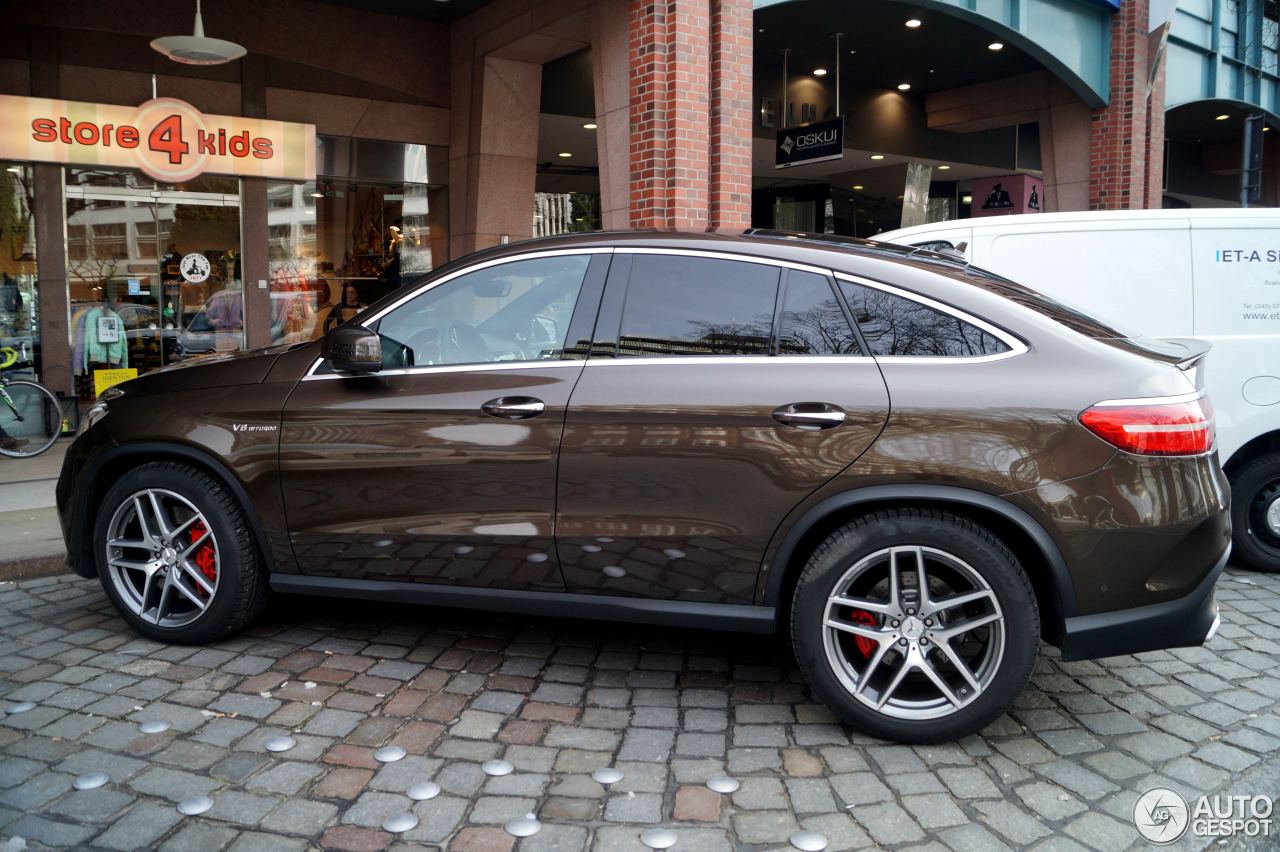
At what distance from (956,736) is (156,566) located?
11.3 ft

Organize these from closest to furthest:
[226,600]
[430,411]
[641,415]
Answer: [641,415] < [430,411] < [226,600]

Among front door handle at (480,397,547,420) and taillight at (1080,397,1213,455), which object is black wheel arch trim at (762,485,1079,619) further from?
front door handle at (480,397,547,420)

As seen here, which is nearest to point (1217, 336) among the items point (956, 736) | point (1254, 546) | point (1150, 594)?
point (1254, 546)

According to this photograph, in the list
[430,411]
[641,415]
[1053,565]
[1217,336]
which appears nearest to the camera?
[1053,565]

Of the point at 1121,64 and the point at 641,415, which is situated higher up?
the point at 1121,64

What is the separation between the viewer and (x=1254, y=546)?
19.5 ft

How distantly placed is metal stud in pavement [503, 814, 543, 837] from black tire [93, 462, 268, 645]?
6.40ft

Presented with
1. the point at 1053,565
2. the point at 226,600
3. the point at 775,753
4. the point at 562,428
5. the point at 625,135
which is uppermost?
the point at 625,135

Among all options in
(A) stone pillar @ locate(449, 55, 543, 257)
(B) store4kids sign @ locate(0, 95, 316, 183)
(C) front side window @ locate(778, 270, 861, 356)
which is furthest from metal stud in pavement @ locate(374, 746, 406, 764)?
(A) stone pillar @ locate(449, 55, 543, 257)

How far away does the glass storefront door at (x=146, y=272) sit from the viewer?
10961mm

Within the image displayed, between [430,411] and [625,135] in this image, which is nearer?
[430,411]

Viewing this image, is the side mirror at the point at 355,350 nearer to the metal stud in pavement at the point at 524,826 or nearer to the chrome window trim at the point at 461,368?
the chrome window trim at the point at 461,368

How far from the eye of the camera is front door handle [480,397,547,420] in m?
3.85

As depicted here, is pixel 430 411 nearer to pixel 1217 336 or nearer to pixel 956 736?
pixel 956 736
